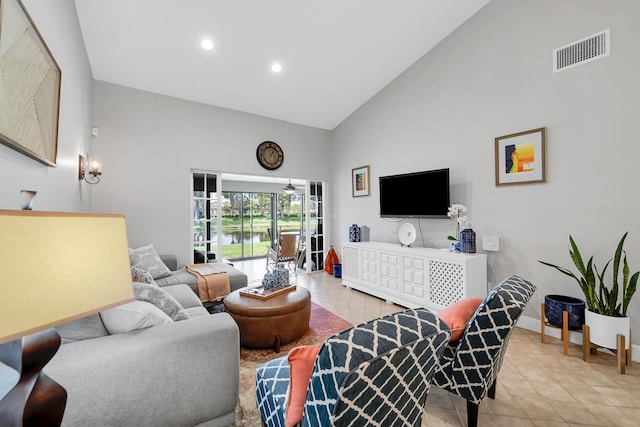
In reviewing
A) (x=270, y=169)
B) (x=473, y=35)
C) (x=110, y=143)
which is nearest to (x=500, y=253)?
(x=473, y=35)

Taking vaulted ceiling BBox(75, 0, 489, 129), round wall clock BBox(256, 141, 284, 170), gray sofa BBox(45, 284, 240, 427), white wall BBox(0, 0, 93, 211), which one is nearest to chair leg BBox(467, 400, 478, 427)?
gray sofa BBox(45, 284, 240, 427)

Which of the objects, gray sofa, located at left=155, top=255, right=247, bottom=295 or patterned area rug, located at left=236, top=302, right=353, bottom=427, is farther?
gray sofa, located at left=155, top=255, right=247, bottom=295

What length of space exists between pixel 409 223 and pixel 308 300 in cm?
217

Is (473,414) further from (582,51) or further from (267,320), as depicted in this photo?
(582,51)

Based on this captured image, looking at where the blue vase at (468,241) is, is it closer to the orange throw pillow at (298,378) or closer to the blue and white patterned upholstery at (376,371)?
the blue and white patterned upholstery at (376,371)

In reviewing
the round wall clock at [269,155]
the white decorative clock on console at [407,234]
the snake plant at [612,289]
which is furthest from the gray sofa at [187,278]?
the snake plant at [612,289]

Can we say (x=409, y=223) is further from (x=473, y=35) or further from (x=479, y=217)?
(x=473, y=35)

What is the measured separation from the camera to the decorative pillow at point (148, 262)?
3275 millimetres

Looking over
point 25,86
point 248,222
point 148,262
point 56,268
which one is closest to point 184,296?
point 148,262

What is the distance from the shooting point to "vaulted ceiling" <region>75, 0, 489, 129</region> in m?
2.92

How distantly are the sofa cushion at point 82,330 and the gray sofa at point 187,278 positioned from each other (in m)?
1.82

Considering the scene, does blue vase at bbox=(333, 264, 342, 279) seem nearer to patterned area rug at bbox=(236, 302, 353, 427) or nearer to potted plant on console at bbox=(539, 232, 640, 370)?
patterned area rug at bbox=(236, 302, 353, 427)

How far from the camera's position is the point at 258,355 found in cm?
246

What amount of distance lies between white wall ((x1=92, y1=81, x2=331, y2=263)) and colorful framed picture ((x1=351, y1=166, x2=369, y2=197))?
1723 millimetres
